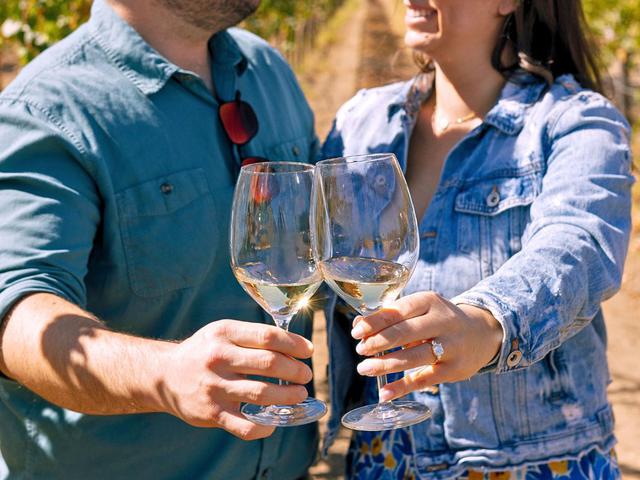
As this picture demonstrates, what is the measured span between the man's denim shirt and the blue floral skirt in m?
0.03

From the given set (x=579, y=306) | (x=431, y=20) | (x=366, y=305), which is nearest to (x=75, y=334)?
(x=366, y=305)

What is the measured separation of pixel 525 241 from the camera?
2.14 m

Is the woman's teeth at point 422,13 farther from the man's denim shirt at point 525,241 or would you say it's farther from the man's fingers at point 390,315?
the man's fingers at point 390,315

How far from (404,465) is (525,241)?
0.68 meters

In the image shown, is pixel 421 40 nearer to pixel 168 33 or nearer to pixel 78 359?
pixel 168 33

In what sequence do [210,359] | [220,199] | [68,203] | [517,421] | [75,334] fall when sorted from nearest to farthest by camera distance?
[210,359], [75,334], [68,203], [517,421], [220,199]

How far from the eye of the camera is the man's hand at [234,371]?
4.85 ft

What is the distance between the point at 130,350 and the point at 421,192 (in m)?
1.09

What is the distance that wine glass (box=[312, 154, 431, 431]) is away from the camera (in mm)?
1513

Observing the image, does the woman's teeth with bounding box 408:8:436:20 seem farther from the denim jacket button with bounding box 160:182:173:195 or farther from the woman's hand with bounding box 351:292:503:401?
the woman's hand with bounding box 351:292:503:401

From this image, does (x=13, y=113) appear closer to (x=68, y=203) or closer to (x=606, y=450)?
(x=68, y=203)

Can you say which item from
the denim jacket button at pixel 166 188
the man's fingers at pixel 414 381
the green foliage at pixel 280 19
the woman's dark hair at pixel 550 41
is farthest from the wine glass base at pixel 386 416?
the green foliage at pixel 280 19

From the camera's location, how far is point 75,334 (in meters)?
1.75

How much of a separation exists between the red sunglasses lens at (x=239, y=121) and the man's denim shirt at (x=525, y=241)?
1.82ft
